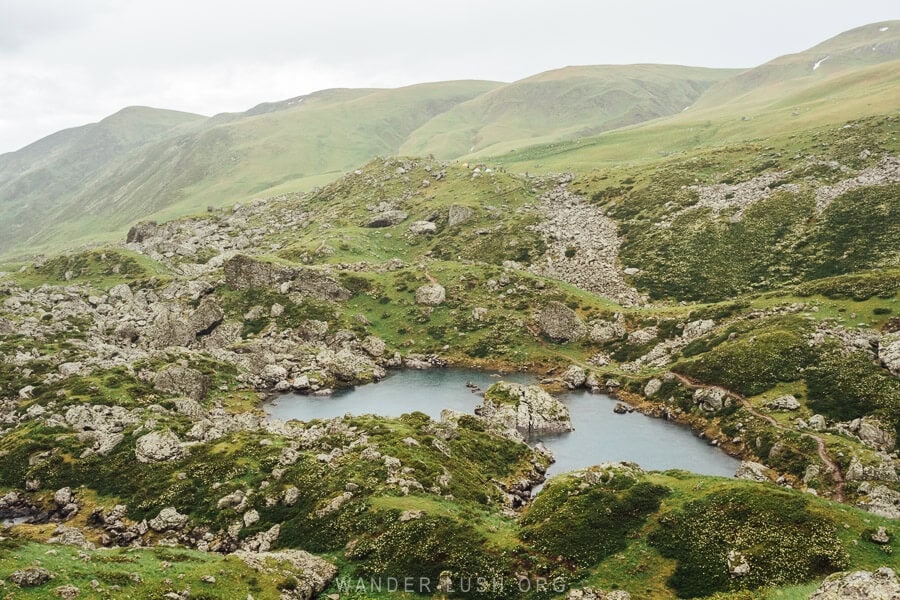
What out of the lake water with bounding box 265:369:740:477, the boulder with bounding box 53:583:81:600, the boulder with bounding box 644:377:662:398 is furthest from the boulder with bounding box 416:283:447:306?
the boulder with bounding box 53:583:81:600

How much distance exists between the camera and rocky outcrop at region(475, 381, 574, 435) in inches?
3895

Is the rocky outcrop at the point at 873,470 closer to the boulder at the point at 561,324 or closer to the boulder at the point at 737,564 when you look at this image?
the boulder at the point at 737,564

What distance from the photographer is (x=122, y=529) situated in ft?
217

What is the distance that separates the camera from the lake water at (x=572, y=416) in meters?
85.2

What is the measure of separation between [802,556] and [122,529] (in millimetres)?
72089

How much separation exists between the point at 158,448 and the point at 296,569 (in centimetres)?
3982

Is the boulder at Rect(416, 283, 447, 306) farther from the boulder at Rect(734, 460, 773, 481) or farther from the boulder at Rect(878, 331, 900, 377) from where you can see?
the boulder at Rect(878, 331, 900, 377)

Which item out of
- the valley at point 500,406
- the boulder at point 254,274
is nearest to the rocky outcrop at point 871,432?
the valley at point 500,406

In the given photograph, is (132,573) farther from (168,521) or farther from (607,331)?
(607,331)

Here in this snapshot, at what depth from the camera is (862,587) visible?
33.6 meters

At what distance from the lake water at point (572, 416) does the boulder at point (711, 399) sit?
5418mm

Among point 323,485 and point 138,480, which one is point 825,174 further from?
point 138,480

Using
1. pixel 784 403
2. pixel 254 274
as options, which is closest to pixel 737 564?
pixel 784 403

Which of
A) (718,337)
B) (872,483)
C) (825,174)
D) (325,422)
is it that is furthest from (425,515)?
(825,174)
